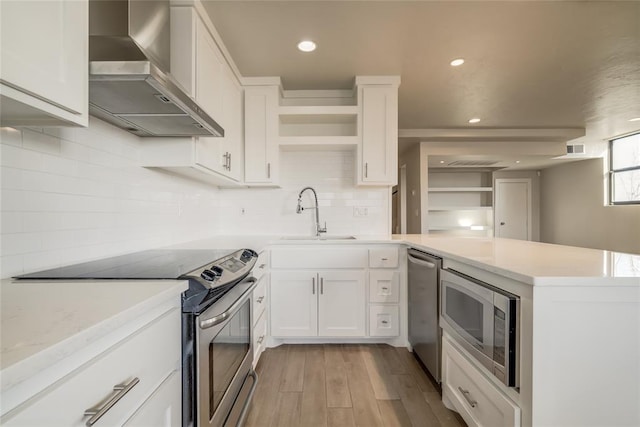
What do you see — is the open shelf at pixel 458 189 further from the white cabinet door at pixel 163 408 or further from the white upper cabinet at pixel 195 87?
the white cabinet door at pixel 163 408

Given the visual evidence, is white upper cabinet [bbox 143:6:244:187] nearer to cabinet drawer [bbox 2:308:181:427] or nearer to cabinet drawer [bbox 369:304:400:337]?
cabinet drawer [bbox 2:308:181:427]

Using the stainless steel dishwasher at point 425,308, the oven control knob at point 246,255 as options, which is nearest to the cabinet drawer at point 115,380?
the oven control knob at point 246,255

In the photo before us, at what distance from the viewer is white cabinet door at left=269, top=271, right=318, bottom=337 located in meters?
2.45

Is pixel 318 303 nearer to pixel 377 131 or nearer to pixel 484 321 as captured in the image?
pixel 484 321

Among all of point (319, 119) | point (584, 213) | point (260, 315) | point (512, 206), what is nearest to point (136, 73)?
point (260, 315)

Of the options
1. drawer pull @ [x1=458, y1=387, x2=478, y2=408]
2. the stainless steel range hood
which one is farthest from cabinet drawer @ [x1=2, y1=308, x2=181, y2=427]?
drawer pull @ [x1=458, y1=387, x2=478, y2=408]

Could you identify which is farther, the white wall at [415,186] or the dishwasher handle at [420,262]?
the white wall at [415,186]

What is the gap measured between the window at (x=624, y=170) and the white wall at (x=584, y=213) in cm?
14

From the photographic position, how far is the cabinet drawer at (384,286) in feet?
8.07

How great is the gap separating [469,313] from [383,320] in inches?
45.2

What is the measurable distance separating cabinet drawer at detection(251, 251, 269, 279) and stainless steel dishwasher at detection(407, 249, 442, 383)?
3.81 ft

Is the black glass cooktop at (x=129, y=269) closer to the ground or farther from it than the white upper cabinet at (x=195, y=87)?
closer to the ground

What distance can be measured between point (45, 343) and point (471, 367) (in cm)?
156

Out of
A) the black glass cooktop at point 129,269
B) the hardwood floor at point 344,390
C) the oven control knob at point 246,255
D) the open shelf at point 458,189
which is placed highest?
the open shelf at point 458,189
